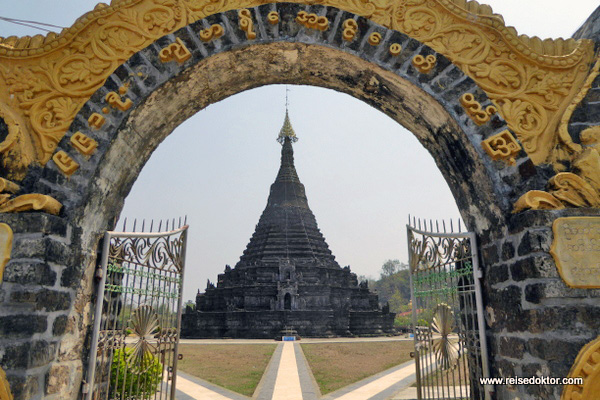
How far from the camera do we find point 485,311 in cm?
414

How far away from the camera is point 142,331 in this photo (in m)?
4.46

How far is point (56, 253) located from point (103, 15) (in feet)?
8.02

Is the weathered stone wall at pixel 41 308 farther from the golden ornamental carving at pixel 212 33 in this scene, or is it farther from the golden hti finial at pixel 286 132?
the golden hti finial at pixel 286 132

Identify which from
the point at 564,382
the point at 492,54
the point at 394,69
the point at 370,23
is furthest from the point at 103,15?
the point at 564,382

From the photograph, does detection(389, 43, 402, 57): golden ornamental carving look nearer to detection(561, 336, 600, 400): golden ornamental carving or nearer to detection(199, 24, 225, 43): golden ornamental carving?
detection(199, 24, 225, 43): golden ornamental carving

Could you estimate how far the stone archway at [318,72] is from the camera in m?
3.46

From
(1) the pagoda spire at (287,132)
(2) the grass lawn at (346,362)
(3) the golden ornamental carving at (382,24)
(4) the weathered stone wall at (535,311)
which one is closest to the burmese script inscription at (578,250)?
(4) the weathered stone wall at (535,311)

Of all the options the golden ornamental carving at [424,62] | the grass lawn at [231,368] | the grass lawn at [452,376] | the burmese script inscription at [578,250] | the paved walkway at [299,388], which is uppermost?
the golden ornamental carving at [424,62]

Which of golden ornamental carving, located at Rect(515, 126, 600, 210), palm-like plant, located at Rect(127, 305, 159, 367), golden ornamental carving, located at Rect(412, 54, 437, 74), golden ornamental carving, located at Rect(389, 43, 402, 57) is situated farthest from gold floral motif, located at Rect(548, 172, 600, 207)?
palm-like plant, located at Rect(127, 305, 159, 367)

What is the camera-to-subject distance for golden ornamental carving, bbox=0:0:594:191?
3.99 metres

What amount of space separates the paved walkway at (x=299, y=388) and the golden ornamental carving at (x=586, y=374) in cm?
425

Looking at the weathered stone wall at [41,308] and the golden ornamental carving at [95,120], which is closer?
the weathered stone wall at [41,308]

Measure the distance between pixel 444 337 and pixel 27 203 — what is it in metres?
4.39

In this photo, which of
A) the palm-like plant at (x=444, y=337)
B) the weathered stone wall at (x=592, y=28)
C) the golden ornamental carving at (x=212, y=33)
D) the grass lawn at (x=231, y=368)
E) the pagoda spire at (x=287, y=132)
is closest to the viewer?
the golden ornamental carving at (x=212, y=33)
